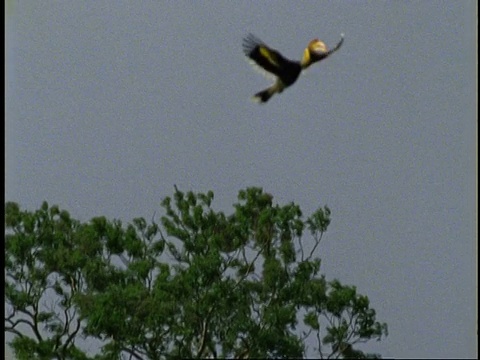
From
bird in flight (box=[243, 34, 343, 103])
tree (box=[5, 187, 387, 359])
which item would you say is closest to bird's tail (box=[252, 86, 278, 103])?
bird in flight (box=[243, 34, 343, 103])

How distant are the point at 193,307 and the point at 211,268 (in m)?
0.63

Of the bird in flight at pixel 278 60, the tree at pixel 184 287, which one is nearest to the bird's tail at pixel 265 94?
the bird in flight at pixel 278 60

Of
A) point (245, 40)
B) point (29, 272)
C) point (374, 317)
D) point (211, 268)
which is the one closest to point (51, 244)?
point (29, 272)

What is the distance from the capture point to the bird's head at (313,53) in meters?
3.77

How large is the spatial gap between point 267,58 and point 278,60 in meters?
0.05

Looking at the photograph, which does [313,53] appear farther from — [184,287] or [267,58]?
[184,287]

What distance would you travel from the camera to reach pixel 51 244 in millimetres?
10445

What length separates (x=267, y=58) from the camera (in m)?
3.92

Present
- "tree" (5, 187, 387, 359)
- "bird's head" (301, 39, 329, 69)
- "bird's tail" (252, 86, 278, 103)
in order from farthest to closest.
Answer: "tree" (5, 187, 387, 359)
"bird's tail" (252, 86, 278, 103)
"bird's head" (301, 39, 329, 69)

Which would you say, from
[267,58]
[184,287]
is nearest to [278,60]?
[267,58]

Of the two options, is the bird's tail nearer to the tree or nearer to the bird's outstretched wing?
the bird's outstretched wing

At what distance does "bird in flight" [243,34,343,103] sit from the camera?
3.80 m

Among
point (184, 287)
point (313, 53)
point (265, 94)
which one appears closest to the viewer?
point (313, 53)

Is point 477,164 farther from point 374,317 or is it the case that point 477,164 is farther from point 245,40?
point 374,317
